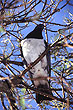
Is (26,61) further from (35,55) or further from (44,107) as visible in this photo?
(44,107)

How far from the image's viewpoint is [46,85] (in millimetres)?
2045

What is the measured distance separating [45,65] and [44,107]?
46cm

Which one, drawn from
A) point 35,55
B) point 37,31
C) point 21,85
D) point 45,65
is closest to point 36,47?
point 35,55

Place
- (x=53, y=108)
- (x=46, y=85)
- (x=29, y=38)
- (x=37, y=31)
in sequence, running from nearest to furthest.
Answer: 1. (x=53, y=108)
2. (x=46, y=85)
3. (x=29, y=38)
4. (x=37, y=31)

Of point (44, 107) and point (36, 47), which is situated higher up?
point (36, 47)

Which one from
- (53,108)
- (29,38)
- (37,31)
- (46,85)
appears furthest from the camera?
(37,31)

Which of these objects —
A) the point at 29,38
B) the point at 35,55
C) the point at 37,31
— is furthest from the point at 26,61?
the point at 37,31

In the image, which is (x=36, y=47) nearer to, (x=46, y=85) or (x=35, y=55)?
(x=35, y=55)

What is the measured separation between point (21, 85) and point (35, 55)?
1.86 feet

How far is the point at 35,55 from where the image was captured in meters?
2.07

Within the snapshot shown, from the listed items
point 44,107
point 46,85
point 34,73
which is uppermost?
point 34,73

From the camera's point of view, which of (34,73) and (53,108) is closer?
(53,108)

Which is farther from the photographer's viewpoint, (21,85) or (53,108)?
(53,108)

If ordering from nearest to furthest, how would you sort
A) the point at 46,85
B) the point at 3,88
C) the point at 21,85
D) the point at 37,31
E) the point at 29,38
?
1. the point at 3,88
2. the point at 21,85
3. the point at 46,85
4. the point at 29,38
5. the point at 37,31
